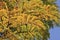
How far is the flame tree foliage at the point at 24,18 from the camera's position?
8.29 m

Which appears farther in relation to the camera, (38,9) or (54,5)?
(54,5)

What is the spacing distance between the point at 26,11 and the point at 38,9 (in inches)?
13.0

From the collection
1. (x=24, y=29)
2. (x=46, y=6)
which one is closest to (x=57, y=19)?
(x=46, y=6)

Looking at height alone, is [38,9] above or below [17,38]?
above

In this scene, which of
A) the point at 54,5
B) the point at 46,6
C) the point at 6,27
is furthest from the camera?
the point at 54,5

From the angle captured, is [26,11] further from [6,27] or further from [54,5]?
[54,5]

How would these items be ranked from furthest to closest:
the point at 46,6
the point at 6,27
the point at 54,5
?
the point at 54,5
the point at 46,6
the point at 6,27

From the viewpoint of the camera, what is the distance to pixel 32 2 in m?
8.72

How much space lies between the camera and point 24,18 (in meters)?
8.27

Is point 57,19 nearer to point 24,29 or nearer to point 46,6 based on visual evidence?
point 46,6

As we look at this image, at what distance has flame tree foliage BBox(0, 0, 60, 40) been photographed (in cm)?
829

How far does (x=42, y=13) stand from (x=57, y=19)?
54cm

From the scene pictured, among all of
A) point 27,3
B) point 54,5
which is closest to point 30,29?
point 27,3

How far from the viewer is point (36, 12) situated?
866 cm
